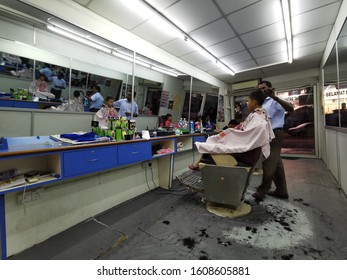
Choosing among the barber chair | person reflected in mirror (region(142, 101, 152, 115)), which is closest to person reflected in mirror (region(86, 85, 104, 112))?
person reflected in mirror (region(142, 101, 152, 115))

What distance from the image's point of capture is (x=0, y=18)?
1.77 m

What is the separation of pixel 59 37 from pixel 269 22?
2983 mm

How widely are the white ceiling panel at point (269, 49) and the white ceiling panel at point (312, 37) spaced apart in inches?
7.8

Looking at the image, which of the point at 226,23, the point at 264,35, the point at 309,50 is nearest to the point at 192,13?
Answer: the point at 226,23

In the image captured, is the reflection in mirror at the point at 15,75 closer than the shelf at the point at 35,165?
No

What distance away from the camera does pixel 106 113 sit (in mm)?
2516

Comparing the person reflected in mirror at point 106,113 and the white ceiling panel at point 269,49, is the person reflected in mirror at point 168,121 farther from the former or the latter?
the white ceiling panel at point 269,49

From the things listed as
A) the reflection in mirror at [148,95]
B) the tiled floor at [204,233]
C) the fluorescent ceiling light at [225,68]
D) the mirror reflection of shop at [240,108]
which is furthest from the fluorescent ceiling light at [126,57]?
the mirror reflection of shop at [240,108]

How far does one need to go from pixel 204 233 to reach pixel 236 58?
3876 mm

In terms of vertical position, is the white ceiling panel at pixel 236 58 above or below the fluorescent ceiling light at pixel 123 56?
above

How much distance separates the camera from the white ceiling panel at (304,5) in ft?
7.38

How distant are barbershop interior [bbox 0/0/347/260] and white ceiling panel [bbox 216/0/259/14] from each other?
21 mm

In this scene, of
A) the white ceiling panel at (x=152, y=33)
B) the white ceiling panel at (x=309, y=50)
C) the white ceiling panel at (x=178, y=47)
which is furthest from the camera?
the white ceiling panel at (x=309, y=50)

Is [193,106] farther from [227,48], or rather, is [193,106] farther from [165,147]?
[165,147]
